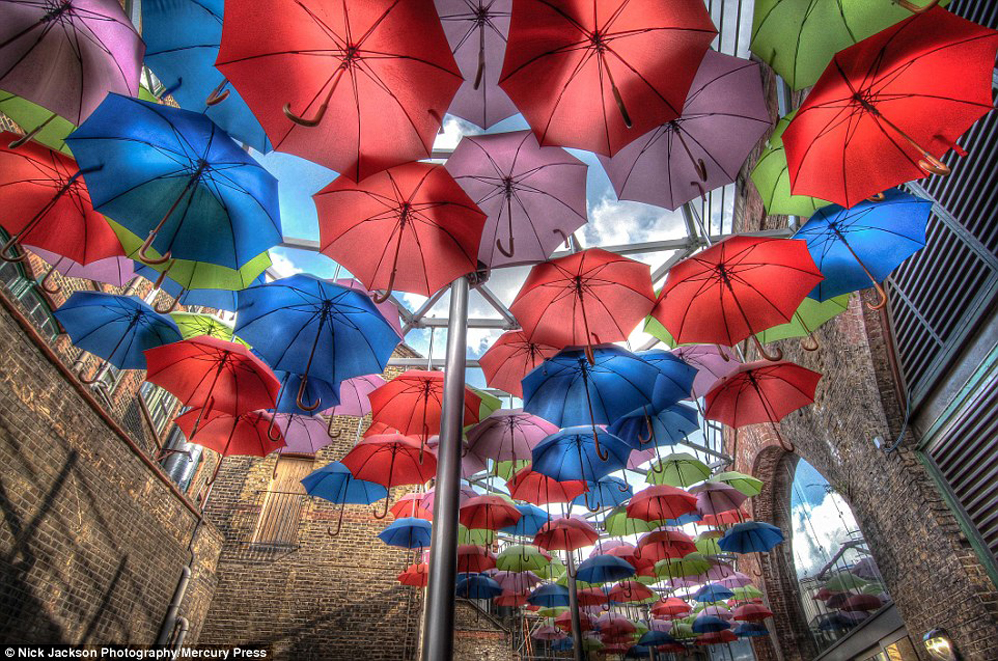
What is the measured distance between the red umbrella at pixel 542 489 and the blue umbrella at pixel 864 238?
467 centimetres

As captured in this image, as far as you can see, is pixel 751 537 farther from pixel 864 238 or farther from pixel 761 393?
pixel 864 238

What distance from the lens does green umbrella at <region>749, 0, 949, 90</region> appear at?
3320mm

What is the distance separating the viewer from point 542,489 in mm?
8250

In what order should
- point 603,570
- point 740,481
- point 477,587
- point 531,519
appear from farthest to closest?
1. point 477,587
2. point 603,570
3. point 531,519
4. point 740,481

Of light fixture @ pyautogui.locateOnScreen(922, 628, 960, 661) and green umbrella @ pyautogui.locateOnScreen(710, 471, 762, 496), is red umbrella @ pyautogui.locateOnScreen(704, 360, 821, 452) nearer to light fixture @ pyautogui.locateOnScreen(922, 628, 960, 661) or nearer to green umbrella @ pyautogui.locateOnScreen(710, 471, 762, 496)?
light fixture @ pyautogui.locateOnScreen(922, 628, 960, 661)

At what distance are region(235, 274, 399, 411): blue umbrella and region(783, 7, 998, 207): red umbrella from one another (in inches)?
159

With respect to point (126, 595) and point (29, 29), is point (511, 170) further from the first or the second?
point (126, 595)

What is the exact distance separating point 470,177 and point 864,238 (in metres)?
3.61

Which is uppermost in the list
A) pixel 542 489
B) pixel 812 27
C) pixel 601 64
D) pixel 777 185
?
pixel 777 185

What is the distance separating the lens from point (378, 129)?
347cm

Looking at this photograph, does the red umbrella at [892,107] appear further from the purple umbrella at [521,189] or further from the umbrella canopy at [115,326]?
the umbrella canopy at [115,326]

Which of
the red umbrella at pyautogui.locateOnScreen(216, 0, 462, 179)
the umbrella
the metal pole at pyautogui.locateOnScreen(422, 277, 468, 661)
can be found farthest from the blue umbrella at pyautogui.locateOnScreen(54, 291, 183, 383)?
the metal pole at pyautogui.locateOnScreen(422, 277, 468, 661)

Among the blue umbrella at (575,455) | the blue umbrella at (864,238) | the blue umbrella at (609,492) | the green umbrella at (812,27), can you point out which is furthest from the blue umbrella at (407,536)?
the green umbrella at (812,27)

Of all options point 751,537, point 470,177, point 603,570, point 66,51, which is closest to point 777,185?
point 470,177
